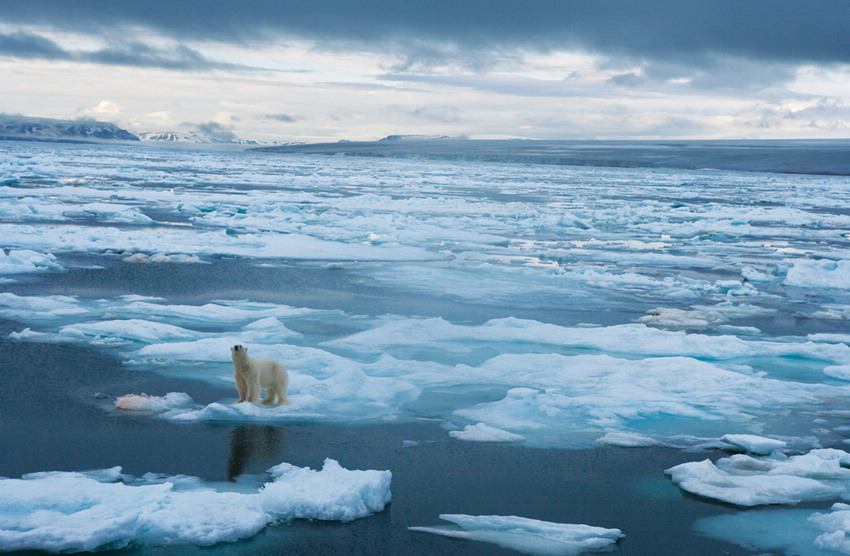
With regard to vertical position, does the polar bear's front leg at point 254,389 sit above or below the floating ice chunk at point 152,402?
above

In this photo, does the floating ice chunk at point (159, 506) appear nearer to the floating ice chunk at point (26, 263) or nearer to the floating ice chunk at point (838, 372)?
the floating ice chunk at point (838, 372)

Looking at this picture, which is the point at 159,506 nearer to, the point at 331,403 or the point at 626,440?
the point at 331,403

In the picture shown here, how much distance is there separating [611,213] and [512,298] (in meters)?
12.4

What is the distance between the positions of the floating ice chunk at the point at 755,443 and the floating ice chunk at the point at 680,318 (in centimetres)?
307

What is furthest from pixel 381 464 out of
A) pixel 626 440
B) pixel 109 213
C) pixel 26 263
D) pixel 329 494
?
pixel 109 213

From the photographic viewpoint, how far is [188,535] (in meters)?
3.14

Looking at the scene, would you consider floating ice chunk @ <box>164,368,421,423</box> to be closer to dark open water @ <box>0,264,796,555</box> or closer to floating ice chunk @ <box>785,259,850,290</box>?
dark open water @ <box>0,264,796,555</box>

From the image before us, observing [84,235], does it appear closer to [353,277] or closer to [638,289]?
[353,277]

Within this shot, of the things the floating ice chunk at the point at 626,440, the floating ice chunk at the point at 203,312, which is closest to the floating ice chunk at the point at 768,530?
the floating ice chunk at the point at 626,440

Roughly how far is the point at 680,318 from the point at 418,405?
3686 millimetres

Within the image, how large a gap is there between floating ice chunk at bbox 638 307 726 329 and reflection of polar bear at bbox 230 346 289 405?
3983 millimetres

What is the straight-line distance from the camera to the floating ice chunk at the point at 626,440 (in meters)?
4.44

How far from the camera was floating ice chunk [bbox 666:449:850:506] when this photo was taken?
3799mm

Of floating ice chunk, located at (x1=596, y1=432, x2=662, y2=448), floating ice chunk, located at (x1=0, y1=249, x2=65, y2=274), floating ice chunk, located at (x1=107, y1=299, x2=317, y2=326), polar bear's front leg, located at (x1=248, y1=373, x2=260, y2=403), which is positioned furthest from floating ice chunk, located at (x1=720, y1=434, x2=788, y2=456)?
floating ice chunk, located at (x1=0, y1=249, x2=65, y2=274)
